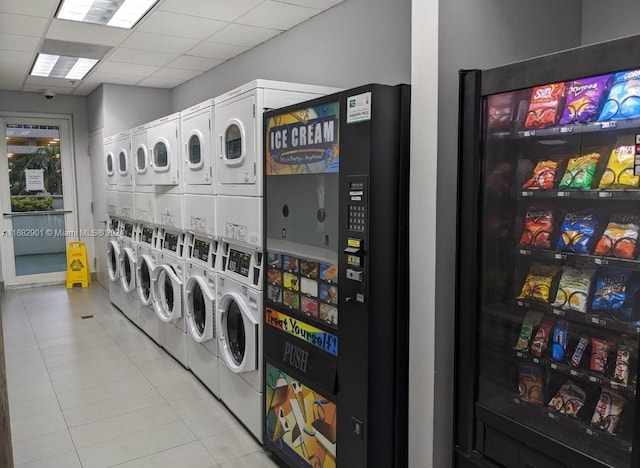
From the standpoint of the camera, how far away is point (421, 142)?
81.4 inches

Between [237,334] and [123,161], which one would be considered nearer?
[237,334]

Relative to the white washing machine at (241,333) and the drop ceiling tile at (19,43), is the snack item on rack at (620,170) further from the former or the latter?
the drop ceiling tile at (19,43)

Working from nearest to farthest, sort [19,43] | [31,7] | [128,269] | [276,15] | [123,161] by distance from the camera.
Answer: [31,7], [276,15], [19,43], [123,161], [128,269]

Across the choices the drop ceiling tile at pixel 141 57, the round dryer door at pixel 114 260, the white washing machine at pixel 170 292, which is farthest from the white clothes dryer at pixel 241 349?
the round dryer door at pixel 114 260

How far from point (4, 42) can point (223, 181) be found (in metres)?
2.80

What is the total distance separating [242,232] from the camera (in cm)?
318

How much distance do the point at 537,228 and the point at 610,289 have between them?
1.08 ft

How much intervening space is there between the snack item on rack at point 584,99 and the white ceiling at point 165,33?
2.32m

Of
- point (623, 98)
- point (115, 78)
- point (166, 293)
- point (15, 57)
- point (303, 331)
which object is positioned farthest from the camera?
point (115, 78)

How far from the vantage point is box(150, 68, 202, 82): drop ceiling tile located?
19.2 ft

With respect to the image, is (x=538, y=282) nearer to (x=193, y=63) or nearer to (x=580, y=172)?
(x=580, y=172)

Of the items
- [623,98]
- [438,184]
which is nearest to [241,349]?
[438,184]

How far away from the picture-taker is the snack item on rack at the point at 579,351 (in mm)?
1763

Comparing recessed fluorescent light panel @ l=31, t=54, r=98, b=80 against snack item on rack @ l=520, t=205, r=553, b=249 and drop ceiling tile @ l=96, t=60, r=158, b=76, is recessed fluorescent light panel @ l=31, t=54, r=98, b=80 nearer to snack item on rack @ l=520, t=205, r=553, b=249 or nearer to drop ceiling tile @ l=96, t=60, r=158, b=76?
drop ceiling tile @ l=96, t=60, r=158, b=76
